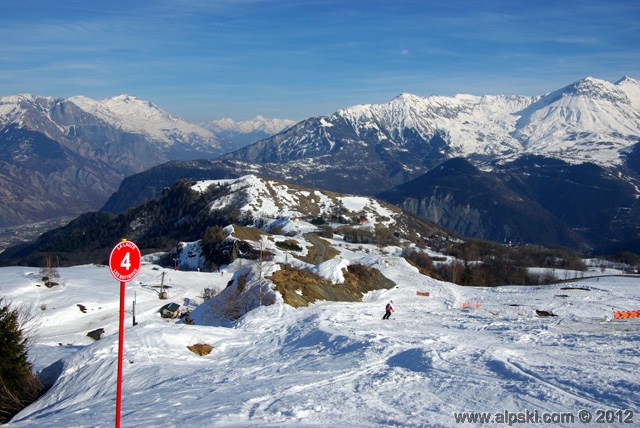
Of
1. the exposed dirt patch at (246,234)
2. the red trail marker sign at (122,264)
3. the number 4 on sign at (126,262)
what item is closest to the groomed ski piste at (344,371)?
the red trail marker sign at (122,264)

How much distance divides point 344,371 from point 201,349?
8071 mm

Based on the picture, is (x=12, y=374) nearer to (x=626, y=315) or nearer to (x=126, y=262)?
(x=126, y=262)

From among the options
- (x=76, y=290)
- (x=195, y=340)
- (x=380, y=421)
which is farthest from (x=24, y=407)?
(x=76, y=290)

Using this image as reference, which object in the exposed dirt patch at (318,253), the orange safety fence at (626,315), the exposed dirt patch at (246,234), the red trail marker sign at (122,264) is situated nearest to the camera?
the red trail marker sign at (122,264)

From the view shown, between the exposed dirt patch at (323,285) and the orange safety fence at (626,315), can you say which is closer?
the orange safety fence at (626,315)

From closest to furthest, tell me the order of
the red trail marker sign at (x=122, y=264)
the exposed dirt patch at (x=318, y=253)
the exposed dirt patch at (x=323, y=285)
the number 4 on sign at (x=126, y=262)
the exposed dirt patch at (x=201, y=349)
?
the red trail marker sign at (x=122, y=264), the number 4 on sign at (x=126, y=262), the exposed dirt patch at (x=201, y=349), the exposed dirt patch at (x=323, y=285), the exposed dirt patch at (x=318, y=253)

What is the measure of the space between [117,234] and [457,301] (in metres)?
155

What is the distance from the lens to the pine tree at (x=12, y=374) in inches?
795

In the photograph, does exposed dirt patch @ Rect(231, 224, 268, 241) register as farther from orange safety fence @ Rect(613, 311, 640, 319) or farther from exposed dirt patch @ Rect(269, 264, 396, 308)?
orange safety fence @ Rect(613, 311, 640, 319)

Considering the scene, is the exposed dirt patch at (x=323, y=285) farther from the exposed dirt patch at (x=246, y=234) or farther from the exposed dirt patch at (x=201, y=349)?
the exposed dirt patch at (x=246, y=234)

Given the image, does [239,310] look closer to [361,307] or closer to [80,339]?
[361,307]

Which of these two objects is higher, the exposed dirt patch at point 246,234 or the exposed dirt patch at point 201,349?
the exposed dirt patch at point 246,234

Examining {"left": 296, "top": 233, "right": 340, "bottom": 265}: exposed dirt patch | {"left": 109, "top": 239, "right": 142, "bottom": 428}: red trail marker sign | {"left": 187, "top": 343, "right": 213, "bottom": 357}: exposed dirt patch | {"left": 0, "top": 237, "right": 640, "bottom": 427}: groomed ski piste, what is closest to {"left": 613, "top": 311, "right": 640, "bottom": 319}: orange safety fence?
{"left": 0, "top": 237, "right": 640, "bottom": 427}: groomed ski piste

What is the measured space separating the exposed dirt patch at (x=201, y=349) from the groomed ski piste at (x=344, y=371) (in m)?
0.33
